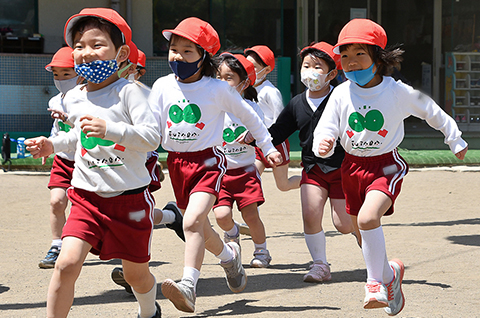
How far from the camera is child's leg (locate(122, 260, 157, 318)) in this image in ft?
10.8

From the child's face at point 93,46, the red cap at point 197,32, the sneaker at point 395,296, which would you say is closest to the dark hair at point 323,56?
the red cap at point 197,32

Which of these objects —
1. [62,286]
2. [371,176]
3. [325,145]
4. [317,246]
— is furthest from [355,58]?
[62,286]

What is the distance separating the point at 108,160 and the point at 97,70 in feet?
1.42

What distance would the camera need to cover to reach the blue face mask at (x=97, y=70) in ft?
10.5

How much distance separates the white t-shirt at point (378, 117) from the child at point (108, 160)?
119cm

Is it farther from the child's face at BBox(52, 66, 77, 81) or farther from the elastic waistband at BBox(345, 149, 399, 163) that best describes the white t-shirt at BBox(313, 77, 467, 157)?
the child's face at BBox(52, 66, 77, 81)

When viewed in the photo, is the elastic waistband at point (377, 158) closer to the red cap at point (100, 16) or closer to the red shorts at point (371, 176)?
the red shorts at point (371, 176)

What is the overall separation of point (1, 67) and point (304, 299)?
9.19 meters

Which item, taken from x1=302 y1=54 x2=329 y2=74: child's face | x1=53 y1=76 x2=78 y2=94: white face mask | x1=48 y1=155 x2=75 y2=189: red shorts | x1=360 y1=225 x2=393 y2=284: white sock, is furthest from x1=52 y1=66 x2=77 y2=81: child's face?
x1=360 y1=225 x2=393 y2=284: white sock

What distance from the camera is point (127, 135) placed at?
10.0 feet

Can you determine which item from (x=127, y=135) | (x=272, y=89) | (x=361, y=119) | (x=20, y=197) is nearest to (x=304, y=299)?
(x=361, y=119)

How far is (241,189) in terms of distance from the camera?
5.13 m

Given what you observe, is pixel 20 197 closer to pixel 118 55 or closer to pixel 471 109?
pixel 118 55

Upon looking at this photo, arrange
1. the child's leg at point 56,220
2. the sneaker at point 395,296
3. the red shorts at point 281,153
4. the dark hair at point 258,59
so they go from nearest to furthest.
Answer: the sneaker at point 395,296
the child's leg at point 56,220
the red shorts at point 281,153
the dark hair at point 258,59
